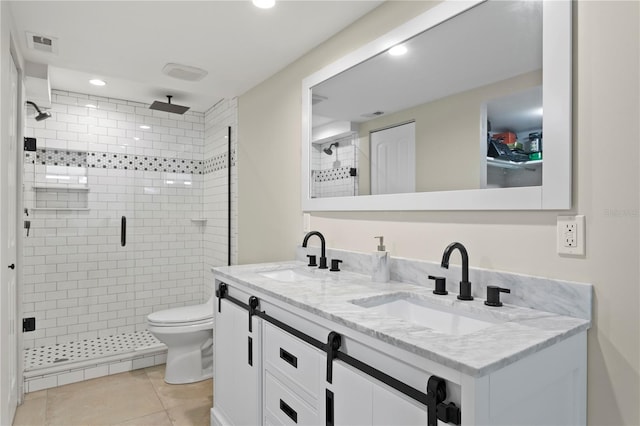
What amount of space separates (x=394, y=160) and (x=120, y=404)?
7.97 ft

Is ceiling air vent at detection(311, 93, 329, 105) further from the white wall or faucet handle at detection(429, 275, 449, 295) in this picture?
faucet handle at detection(429, 275, 449, 295)

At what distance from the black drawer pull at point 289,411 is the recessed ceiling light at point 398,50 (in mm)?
1637

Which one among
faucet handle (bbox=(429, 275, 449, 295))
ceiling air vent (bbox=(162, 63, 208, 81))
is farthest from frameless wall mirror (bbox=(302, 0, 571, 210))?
ceiling air vent (bbox=(162, 63, 208, 81))

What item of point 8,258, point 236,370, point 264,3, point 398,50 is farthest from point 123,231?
point 398,50

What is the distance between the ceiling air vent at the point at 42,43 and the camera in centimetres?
234

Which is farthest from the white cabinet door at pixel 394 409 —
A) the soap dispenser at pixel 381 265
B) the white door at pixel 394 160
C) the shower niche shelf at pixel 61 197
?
the shower niche shelf at pixel 61 197

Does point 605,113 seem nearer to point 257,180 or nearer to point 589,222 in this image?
point 589,222

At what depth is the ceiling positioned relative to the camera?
80.0 inches

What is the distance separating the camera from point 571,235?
125cm

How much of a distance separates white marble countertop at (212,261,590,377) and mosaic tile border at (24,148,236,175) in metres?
2.11

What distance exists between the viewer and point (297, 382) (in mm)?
1504

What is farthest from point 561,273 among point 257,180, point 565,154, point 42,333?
point 42,333

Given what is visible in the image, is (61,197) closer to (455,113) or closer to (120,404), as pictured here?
(120,404)

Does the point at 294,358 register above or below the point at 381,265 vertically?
below
